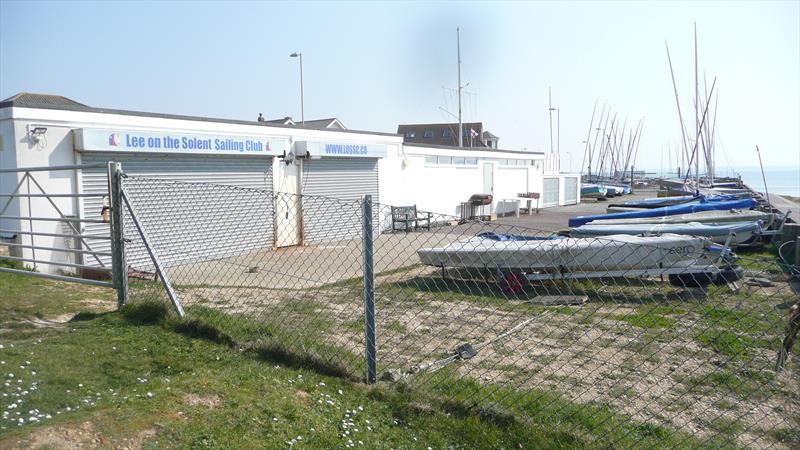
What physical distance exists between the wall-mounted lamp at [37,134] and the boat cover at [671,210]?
1273cm

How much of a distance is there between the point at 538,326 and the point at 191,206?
8.57 m

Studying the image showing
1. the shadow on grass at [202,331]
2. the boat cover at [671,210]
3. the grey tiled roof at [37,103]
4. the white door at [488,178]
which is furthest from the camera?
the white door at [488,178]

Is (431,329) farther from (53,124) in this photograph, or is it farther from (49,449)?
(53,124)

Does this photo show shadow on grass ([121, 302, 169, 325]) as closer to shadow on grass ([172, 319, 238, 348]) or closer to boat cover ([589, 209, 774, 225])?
shadow on grass ([172, 319, 238, 348])

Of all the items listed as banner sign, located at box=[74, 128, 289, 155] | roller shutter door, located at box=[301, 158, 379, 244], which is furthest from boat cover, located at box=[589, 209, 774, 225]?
banner sign, located at box=[74, 128, 289, 155]

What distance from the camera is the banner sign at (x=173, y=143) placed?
40.0 feet

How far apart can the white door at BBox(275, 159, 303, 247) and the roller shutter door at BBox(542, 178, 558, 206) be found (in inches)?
802

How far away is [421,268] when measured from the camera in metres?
12.9

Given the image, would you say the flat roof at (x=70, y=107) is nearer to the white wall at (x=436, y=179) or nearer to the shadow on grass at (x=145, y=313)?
the white wall at (x=436, y=179)

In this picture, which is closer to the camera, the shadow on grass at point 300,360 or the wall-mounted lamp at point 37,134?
the shadow on grass at point 300,360

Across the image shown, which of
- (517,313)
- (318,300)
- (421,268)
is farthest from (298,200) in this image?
(517,313)

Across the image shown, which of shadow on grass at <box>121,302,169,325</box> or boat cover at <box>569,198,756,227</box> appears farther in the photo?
boat cover at <box>569,198,756,227</box>

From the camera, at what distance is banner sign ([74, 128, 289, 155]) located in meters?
12.2

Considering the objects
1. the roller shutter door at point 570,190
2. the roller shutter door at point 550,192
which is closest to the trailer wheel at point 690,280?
the roller shutter door at point 550,192
